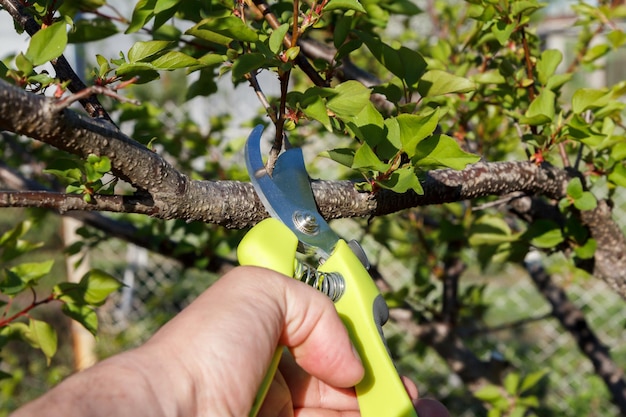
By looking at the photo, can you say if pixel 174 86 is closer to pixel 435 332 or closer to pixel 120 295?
pixel 120 295

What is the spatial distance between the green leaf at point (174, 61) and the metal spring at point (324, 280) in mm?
313

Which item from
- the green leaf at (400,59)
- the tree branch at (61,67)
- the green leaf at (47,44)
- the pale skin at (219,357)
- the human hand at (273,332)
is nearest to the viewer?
the pale skin at (219,357)

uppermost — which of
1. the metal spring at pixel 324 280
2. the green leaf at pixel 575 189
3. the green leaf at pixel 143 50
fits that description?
the green leaf at pixel 143 50

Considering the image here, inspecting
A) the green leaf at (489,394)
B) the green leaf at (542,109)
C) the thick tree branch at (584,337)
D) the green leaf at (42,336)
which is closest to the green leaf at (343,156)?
the green leaf at (542,109)

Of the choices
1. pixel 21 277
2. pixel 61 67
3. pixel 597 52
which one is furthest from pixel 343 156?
pixel 597 52

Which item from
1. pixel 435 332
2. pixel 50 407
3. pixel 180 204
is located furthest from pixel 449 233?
pixel 50 407

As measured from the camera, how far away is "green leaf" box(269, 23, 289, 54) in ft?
3.06

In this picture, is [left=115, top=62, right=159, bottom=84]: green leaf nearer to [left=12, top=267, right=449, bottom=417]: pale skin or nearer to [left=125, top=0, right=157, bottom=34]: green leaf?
[left=125, top=0, right=157, bottom=34]: green leaf

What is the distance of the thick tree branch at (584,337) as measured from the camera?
2201 mm

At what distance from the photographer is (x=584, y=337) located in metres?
2.31

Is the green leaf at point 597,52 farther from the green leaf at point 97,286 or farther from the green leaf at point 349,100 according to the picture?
the green leaf at point 97,286

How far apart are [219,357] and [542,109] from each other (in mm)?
765

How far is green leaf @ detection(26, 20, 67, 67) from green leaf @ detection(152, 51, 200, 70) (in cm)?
13

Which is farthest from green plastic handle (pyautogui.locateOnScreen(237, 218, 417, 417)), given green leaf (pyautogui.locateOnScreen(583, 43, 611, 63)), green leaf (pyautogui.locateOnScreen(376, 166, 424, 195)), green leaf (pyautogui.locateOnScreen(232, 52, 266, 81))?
green leaf (pyautogui.locateOnScreen(583, 43, 611, 63))
